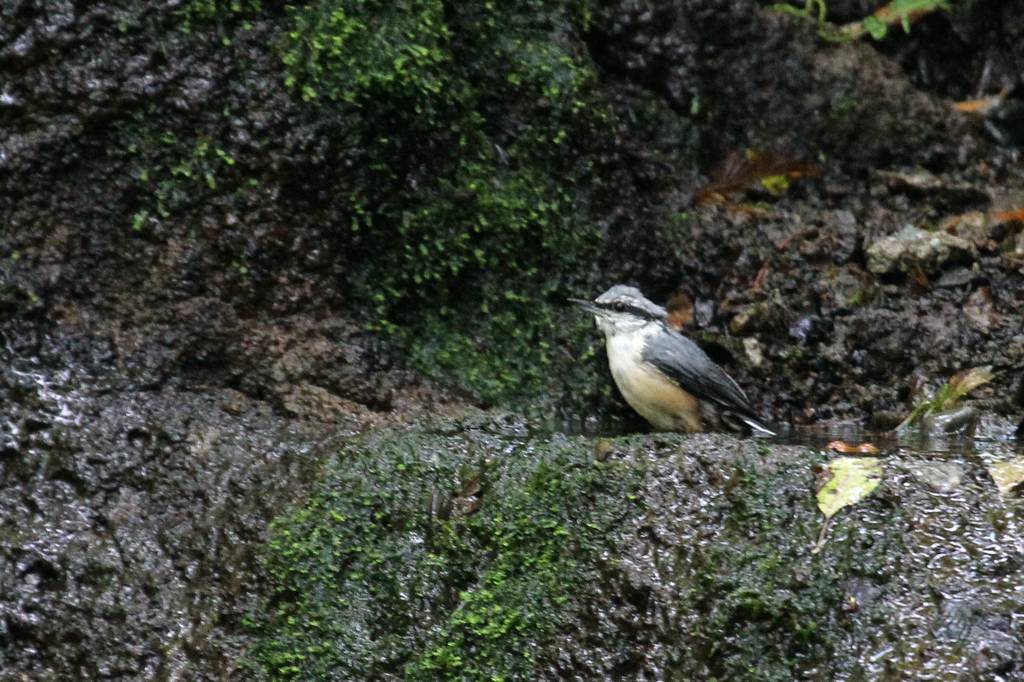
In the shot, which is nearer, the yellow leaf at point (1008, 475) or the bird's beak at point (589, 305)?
the yellow leaf at point (1008, 475)

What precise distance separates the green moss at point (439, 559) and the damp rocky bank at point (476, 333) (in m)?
0.02

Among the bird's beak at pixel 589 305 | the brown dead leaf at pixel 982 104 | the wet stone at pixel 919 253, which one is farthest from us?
the brown dead leaf at pixel 982 104

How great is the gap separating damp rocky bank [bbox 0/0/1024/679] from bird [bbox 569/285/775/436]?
31 centimetres

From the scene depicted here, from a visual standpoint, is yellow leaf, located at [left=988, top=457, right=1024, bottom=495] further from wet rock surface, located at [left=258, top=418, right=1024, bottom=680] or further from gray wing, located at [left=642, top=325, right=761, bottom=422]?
gray wing, located at [left=642, top=325, right=761, bottom=422]

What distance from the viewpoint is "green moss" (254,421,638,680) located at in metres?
4.89

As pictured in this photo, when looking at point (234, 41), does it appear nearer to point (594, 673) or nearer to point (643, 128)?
point (643, 128)

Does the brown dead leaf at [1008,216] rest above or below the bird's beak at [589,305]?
above

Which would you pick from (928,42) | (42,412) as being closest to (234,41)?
(42,412)

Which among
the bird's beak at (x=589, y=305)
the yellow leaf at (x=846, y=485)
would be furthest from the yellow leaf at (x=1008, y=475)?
the bird's beak at (x=589, y=305)

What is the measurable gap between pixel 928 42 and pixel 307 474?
5361 mm

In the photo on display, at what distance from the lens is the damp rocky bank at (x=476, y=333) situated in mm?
4664

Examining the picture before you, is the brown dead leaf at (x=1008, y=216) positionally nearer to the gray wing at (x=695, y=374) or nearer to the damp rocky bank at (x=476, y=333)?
the damp rocky bank at (x=476, y=333)

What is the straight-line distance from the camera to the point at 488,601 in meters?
4.95

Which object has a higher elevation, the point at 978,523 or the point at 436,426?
the point at 978,523
